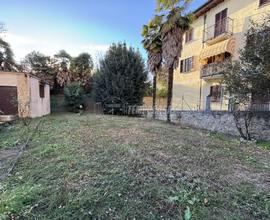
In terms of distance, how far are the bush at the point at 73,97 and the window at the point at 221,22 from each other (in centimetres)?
1397

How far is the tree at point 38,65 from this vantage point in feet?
84.6

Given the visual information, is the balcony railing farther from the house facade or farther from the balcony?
the house facade

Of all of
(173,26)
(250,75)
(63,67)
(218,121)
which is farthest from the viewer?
(63,67)

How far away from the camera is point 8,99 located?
13.4m

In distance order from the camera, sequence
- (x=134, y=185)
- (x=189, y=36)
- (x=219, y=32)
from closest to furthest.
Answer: (x=134, y=185) → (x=219, y=32) → (x=189, y=36)

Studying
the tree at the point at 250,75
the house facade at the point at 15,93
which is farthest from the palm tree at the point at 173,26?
the house facade at the point at 15,93

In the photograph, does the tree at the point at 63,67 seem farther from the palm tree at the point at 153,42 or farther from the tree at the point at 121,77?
the palm tree at the point at 153,42

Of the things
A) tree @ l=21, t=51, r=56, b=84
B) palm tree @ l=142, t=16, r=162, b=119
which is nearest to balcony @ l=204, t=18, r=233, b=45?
palm tree @ l=142, t=16, r=162, b=119

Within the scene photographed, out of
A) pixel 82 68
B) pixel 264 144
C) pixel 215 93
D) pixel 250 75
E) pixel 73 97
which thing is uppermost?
pixel 82 68

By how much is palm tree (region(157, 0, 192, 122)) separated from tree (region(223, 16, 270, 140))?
504cm

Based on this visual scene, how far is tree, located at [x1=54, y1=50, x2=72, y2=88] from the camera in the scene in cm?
2583

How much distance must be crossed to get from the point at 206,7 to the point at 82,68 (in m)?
A: 17.0

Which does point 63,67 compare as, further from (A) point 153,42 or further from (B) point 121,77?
(A) point 153,42

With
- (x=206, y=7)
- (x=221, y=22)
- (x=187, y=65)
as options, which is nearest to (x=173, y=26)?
(x=221, y=22)
